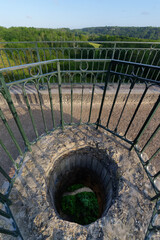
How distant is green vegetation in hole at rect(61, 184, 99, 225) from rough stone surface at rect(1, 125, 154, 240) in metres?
1.88

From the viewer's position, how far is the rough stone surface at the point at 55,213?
1.46 m

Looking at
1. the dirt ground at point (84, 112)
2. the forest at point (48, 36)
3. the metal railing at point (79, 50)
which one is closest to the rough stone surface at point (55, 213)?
the dirt ground at point (84, 112)

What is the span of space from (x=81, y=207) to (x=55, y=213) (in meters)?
2.15

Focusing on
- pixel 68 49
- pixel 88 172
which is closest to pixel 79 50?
pixel 68 49

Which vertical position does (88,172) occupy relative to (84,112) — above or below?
below

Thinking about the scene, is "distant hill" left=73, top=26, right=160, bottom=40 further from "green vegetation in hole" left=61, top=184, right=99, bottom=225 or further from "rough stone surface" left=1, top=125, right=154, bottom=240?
"green vegetation in hole" left=61, top=184, right=99, bottom=225

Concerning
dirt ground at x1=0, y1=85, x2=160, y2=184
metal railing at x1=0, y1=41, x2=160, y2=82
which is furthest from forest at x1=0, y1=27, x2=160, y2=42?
dirt ground at x1=0, y1=85, x2=160, y2=184

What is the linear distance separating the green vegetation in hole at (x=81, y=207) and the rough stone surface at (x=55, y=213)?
1.88 m

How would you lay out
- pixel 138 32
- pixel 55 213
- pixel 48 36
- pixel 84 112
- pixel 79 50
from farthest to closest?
1. pixel 138 32
2. pixel 48 36
3. pixel 79 50
4. pixel 84 112
5. pixel 55 213

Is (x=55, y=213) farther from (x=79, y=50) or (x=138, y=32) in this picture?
(x=138, y=32)

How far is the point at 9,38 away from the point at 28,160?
88.8 feet

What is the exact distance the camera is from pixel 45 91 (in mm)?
4719

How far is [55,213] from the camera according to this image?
160 centimetres

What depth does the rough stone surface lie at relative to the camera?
1.46 m
